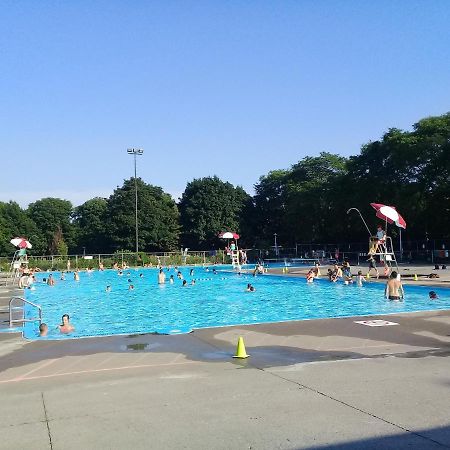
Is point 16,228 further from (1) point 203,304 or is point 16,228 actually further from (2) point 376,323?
(2) point 376,323

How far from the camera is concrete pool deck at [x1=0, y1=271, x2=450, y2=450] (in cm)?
588

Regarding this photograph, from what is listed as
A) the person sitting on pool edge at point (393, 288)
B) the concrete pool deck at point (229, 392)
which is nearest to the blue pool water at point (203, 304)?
the person sitting on pool edge at point (393, 288)

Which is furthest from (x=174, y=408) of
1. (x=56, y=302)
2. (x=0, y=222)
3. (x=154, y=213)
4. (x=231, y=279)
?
(x=0, y=222)

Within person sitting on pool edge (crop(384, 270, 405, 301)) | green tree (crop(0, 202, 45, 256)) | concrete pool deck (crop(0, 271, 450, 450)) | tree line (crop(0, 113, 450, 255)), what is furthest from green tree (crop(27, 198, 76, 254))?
concrete pool deck (crop(0, 271, 450, 450))

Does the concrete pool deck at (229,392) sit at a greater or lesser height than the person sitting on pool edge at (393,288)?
lesser

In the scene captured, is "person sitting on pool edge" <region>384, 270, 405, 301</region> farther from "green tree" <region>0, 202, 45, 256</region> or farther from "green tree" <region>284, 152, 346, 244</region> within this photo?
"green tree" <region>0, 202, 45, 256</region>

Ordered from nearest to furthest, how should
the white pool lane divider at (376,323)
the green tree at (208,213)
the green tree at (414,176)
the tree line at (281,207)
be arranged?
the white pool lane divider at (376,323)
the green tree at (414,176)
the tree line at (281,207)
the green tree at (208,213)

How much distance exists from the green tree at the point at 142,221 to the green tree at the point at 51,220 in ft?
62.7

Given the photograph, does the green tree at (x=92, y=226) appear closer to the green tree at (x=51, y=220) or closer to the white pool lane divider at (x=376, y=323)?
the green tree at (x=51, y=220)

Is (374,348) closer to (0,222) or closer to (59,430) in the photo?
(59,430)

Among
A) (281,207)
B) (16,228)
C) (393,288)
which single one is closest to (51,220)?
(16,228)

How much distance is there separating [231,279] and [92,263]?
942 inches

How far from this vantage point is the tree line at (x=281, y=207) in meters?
51.7

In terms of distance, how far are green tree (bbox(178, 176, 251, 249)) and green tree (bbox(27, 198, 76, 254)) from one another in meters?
26.3
